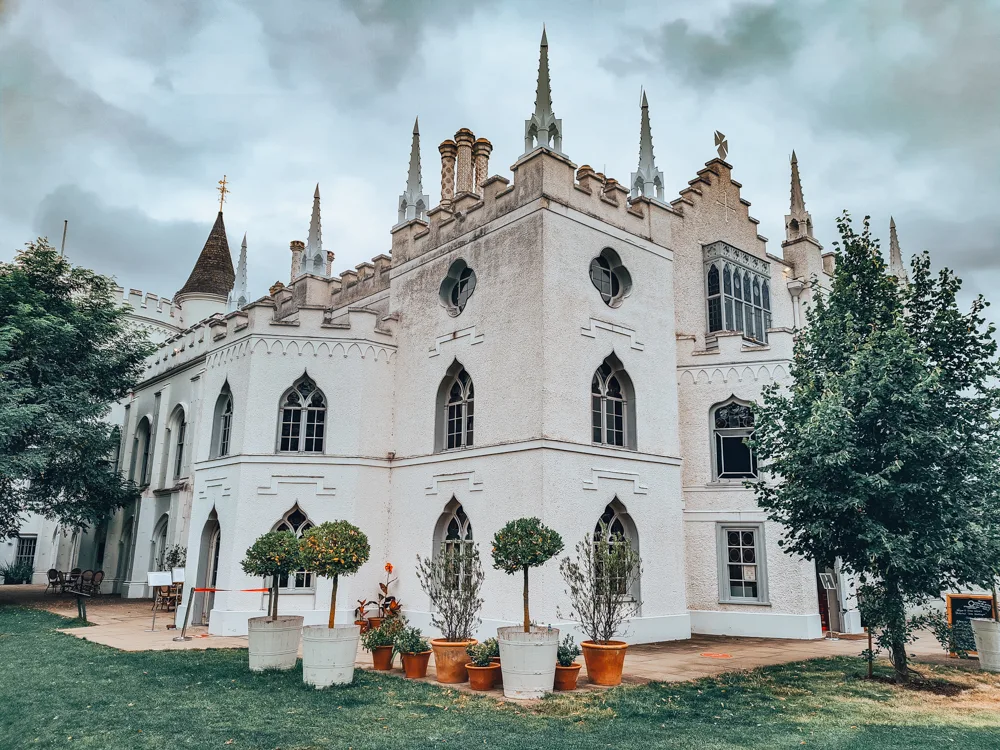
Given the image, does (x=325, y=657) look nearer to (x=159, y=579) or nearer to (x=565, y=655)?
(x=565, y=655)

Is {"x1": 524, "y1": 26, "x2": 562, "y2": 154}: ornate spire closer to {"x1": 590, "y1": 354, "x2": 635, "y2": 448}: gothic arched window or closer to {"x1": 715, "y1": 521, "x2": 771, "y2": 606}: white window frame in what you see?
{"x1": 590, "y1": 354, "x2": 635, "y2": 448}: gothic arched window

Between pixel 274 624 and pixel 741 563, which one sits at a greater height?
pixel 741 563

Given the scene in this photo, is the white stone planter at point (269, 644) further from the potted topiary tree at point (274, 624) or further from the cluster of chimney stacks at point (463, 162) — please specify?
the cluster of chimney stacks at point (463, 162)

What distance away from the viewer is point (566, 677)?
10180 millimetres

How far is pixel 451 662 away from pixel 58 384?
1799 centimetres

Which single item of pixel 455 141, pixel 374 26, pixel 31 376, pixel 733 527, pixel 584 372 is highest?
pixel 455 141

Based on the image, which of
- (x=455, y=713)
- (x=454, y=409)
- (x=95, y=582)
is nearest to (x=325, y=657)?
(x=455, y=713)

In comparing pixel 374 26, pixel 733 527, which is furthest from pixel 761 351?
pixel 374 26

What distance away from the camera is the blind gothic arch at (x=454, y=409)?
53.7 feet

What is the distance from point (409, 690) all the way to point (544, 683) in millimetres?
1816

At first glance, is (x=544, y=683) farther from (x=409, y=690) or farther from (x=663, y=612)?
(x=663, y=612)

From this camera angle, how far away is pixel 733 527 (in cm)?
1680

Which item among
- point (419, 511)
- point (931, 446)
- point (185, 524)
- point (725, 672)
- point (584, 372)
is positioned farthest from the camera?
point (185, 524)

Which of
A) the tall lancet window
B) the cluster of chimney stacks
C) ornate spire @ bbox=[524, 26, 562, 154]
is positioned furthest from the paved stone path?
the cluster of chimney stacks
